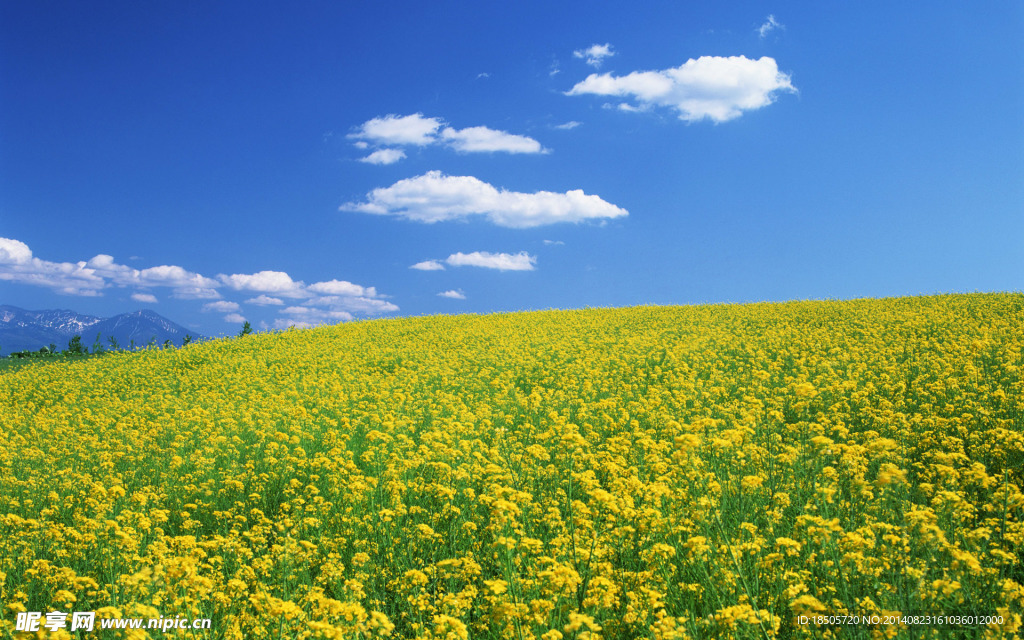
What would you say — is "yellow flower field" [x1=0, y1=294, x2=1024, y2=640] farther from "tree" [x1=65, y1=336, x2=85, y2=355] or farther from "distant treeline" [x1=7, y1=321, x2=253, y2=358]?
"tree" [x1=65, y1=336, x2=85, y2=355]

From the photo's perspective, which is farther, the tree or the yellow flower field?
the tree

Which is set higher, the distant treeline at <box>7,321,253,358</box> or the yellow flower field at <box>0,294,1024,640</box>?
the distant treeline at <box>7,321,253,358</box>

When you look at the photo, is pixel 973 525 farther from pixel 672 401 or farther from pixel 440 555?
pixel 440 555

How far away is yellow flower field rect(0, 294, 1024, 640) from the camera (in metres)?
3.51

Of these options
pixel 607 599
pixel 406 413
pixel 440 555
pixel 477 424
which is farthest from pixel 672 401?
pixel 607 599

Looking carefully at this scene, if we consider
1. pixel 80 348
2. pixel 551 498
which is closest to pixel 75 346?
pixel 80 348

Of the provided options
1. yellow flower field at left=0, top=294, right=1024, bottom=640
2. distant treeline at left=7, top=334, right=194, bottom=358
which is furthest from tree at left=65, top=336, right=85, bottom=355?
yellow flower field at left=0, top=294, right=1024, bottom=640

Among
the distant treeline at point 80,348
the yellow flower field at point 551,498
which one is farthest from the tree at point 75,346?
the yellow flower field at point 551,498

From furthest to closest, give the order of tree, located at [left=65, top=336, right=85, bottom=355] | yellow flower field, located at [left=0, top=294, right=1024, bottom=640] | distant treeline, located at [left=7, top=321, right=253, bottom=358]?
tree, located at [left=65, top=336, right=85, bottom=355] → distant treeline, located at [left=7, top=321, right=253, bottom=358] → yellow flower field, located at [left=0, top=294, right=1024, bottom=640]

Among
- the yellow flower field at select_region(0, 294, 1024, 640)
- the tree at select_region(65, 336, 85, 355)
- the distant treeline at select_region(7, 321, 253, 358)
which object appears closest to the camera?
the yellow flower field at select_region(0, 294, 1024, 640)

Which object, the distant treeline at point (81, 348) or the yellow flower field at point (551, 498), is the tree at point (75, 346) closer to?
Answer: the distant treeline at point (81, 348)


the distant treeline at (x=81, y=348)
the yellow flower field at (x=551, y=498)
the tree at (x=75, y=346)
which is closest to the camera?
the yellow flower field at (x=551, y=498)

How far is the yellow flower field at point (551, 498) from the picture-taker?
3508 millimetres

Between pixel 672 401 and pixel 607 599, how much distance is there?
5.85 m
